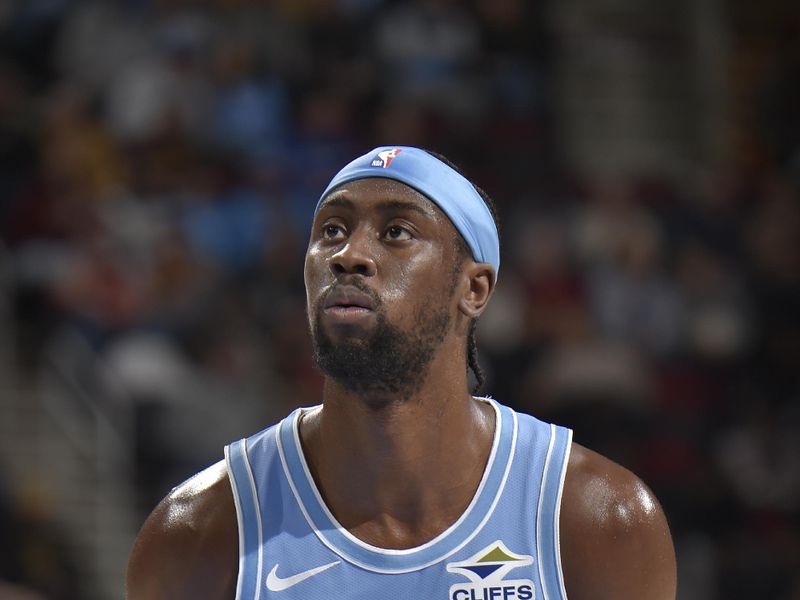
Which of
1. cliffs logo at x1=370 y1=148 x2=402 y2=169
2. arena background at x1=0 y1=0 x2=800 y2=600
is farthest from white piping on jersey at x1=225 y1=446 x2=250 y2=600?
arena background at x1=0 y1=0 x2=800 y2=600

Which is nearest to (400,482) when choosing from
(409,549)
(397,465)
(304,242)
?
(397,465)

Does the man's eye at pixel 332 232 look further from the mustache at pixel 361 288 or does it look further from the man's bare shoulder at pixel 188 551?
the man's bare shoulder at pixel 188 551

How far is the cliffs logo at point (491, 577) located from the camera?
10.5 feet

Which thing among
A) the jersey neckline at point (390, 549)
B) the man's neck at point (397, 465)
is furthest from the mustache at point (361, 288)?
the jersey neckline at point (390, 549)

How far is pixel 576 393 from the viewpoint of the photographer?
8719mm

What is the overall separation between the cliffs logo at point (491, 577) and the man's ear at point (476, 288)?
59cm

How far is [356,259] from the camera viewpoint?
319cm

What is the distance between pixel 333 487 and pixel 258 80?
7535mm

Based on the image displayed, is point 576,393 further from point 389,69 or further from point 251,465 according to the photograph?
point 251,465

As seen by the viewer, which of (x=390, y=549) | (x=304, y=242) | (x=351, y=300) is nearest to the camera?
(x=351, y=300)

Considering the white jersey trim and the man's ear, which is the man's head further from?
the white jersey trim

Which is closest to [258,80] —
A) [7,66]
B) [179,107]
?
[179,107]

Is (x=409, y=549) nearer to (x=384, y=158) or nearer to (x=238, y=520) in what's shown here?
(x=238, y=520)

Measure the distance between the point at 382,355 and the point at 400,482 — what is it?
37 cm
